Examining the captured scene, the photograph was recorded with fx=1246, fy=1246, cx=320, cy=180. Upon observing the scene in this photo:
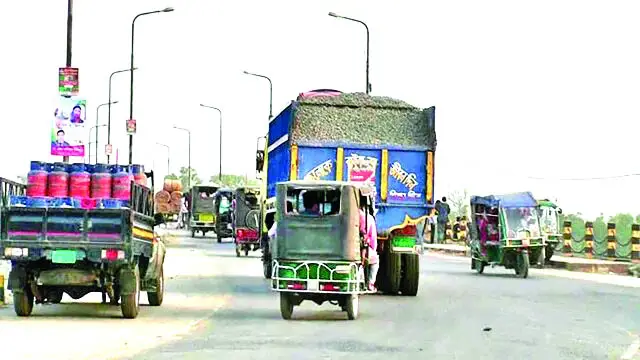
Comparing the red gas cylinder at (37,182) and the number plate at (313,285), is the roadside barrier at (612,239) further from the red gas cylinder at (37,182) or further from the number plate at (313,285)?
the red gas cylinder at (37,182)

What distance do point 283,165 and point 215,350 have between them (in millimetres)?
11455

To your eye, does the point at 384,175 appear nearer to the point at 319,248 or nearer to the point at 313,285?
the point at 319,248

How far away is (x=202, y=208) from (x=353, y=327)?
2161 inches

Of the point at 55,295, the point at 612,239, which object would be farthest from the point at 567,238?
the point at 55,295

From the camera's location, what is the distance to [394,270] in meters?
24.9

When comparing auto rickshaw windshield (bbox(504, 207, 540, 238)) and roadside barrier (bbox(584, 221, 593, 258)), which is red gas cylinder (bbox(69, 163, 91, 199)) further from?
roadside barrier (bbox(584, 221, 593, 258))

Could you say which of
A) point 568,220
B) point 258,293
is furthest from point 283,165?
point 568,220

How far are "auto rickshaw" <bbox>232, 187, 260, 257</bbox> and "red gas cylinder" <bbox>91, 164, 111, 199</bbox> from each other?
66.9ft

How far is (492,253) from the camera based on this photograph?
3419 centimetres

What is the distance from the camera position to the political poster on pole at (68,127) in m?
27.6

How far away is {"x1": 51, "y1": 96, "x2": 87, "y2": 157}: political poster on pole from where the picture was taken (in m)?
27.6

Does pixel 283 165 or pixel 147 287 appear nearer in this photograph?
pixel 147 287

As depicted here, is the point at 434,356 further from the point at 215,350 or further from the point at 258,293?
the point at 258,293

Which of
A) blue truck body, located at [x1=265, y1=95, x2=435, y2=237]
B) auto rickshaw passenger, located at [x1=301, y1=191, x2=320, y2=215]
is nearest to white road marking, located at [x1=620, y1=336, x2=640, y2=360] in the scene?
auto rickshaw passenger, located at [x1=301, y1=191, x2=320, y2=215]
